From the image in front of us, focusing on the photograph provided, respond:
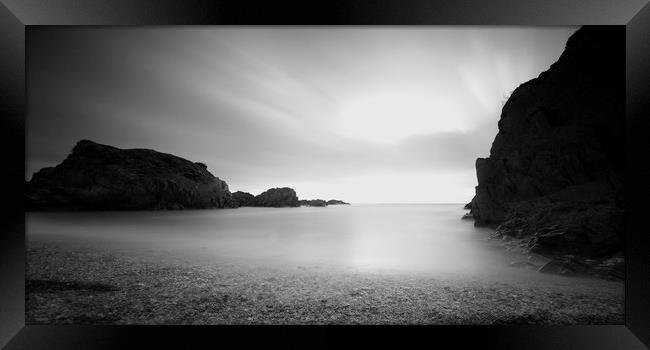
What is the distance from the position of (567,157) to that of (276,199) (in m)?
7.85

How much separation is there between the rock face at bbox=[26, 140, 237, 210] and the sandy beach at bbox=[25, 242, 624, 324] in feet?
4.66

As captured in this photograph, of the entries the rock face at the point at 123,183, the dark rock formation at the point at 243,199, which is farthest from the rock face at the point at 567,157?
the rock face at the point at 123,183

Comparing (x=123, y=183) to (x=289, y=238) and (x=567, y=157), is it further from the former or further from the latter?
(x=567, y=157)

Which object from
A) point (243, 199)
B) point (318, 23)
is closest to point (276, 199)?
point (243, 199)

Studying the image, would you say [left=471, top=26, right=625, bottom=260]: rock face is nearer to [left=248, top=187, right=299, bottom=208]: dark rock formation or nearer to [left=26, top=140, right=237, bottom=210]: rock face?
[left=248, top=187, right=299, bottom=208]: dark rock formation

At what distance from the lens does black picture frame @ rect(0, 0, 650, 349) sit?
9.29 feet

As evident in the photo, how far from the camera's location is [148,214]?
22.1 feet

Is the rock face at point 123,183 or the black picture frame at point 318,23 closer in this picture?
the black picture frame at point 318,23

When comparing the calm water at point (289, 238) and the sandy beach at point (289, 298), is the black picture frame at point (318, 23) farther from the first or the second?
the calm water at point (289, 238)

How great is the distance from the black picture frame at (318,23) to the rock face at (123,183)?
148 cm

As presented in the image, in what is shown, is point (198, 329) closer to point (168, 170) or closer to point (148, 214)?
point (168, 170)

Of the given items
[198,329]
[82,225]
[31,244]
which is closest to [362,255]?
[198,329]

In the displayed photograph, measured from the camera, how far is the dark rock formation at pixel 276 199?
21.7 feet

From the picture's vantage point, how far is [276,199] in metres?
7.22
